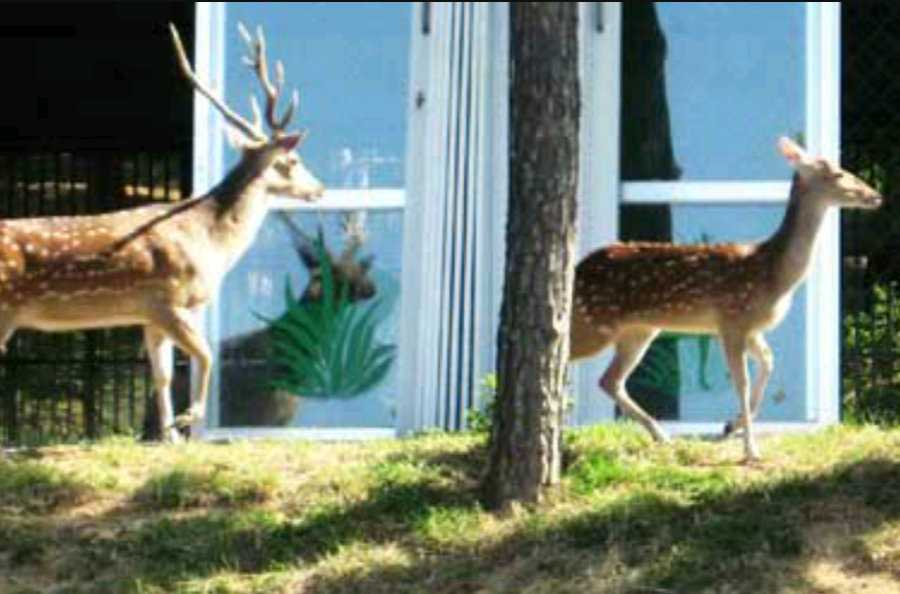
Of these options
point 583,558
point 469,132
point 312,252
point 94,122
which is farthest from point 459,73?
point 94,122

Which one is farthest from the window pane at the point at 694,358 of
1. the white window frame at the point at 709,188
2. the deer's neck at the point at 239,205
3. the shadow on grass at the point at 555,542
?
the shadow on grass at the point at 555,542

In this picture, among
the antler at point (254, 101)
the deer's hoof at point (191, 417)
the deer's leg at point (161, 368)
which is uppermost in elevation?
the antler at point (254, 101)

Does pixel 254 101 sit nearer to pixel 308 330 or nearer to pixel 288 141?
pixel 288 141

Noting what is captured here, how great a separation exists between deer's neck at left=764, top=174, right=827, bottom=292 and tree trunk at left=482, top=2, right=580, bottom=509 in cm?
142

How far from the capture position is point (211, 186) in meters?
9.92

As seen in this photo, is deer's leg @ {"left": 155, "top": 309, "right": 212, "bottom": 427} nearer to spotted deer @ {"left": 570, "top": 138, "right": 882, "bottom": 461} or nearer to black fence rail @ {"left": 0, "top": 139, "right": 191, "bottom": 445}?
spotted deer @ {"left": 570, "top": 138, "right": 882, "bottom": 461}

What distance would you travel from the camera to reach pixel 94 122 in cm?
1574

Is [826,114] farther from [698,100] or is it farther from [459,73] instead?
[459,73]

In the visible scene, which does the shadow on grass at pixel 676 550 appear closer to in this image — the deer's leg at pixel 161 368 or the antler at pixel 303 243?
the deer's leg at pixel 161 368

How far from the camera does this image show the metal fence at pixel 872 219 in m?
11.3

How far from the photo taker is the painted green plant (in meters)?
9.99

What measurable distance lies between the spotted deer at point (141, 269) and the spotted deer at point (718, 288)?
1798 mm

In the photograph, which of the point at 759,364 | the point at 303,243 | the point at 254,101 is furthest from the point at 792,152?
the point at 303,243

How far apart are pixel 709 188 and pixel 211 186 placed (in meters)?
2.80
